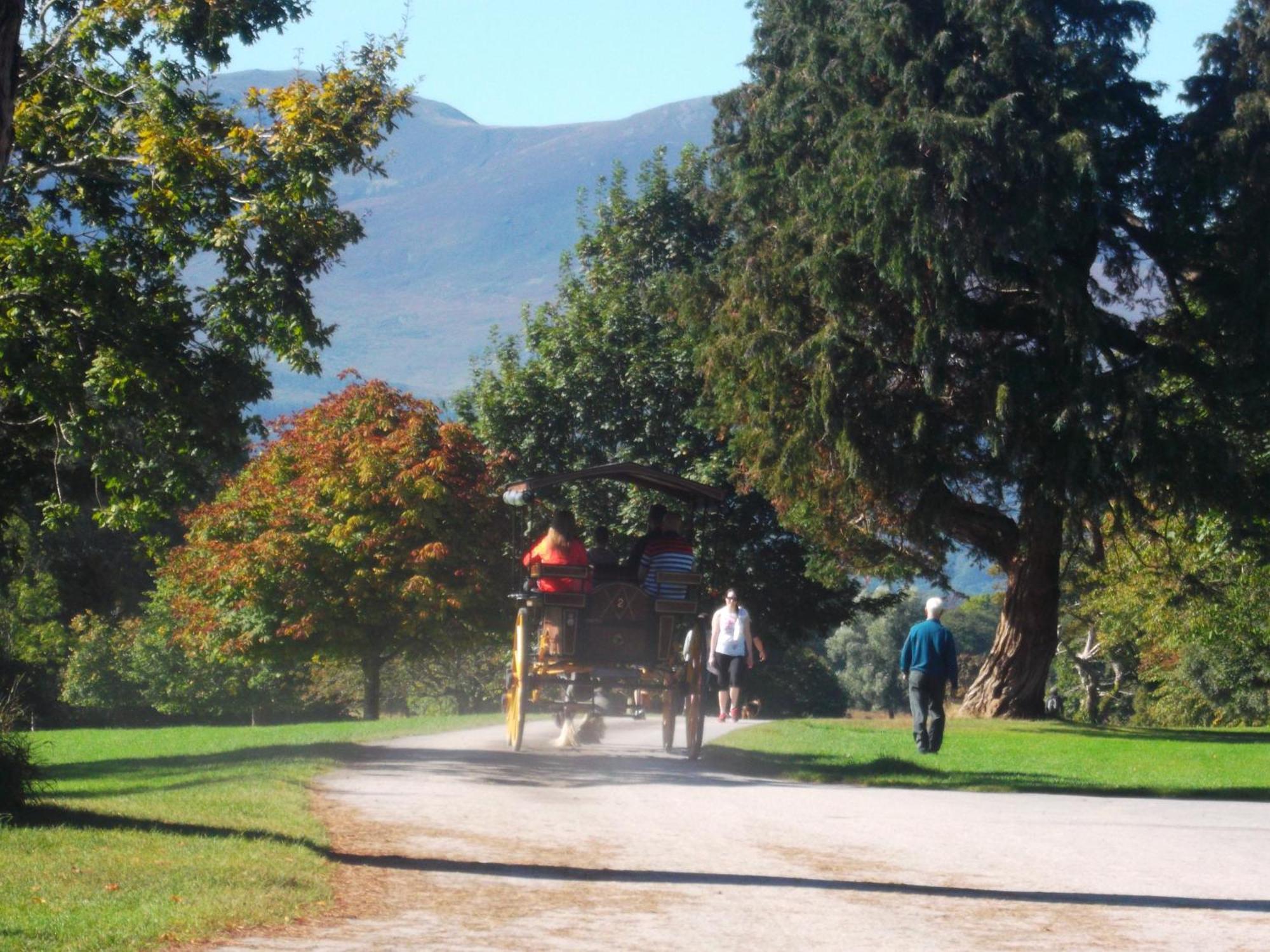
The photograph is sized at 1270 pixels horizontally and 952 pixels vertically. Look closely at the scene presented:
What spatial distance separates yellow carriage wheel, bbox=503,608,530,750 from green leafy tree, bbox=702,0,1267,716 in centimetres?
868

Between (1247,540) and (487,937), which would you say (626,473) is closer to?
(487,937)

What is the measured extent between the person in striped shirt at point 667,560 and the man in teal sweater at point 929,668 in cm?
286

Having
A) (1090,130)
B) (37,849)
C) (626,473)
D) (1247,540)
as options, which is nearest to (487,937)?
(37,849)

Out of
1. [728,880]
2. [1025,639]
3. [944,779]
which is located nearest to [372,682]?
[1025,639]

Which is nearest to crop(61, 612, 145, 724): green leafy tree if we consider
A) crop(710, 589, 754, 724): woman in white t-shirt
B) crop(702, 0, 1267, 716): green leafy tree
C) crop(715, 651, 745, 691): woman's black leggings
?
crop(715, 651, 745, 691): woman's black leggings

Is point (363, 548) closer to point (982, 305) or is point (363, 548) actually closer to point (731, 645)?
point (731, 645)

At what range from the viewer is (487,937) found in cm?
732

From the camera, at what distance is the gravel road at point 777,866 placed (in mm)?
7582

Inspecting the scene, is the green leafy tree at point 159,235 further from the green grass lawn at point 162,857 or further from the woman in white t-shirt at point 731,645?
the woman in white t-shirt at point 731,645

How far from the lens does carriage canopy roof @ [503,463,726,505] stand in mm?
17469

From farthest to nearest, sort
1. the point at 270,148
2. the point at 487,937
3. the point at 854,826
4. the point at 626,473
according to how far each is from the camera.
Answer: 1. the point at 626,473
2. the point at 270,148
3. the point at 854,826
4. the point at 487,937

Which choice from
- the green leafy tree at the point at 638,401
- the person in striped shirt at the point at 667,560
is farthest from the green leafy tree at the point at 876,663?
the person in striped shirt at the point at 667,560

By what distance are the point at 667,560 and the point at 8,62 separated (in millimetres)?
10654

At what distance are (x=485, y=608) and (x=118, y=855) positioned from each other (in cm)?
2765
